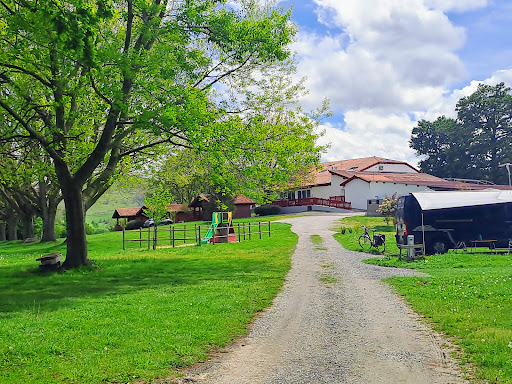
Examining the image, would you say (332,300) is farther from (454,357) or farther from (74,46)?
(74,46)

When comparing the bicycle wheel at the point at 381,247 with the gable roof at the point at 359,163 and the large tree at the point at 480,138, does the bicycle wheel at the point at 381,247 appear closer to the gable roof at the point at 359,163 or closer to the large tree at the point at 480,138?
the gable roof at the point at 359,163

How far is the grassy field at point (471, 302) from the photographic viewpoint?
644cm

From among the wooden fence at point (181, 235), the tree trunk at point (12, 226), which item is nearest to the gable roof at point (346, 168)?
the wooden fence at point (181, 235)

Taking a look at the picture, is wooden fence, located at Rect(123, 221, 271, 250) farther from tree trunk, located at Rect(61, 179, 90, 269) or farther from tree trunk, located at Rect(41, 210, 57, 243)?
tree trunk, located at Rect(61, 179, 90, 269)

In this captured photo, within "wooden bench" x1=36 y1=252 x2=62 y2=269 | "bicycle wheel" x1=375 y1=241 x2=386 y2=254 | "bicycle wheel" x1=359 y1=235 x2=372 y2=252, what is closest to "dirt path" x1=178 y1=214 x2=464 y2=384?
"wooden bench" x1=36 y1=252 x2=62 y2=269

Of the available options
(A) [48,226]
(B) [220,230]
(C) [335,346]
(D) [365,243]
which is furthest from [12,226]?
(C) [335,346]

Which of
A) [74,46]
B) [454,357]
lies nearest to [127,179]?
[74,46]

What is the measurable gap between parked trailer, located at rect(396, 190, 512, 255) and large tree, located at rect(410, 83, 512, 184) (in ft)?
226

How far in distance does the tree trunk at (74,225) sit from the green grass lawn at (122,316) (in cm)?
60

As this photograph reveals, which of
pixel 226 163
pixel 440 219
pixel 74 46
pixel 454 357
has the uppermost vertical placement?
pixel 74 46

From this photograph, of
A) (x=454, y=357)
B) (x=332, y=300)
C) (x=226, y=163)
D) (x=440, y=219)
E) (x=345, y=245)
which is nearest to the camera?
(x=454, y=357)

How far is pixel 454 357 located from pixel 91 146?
15.4 m

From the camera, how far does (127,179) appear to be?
27.5 meters

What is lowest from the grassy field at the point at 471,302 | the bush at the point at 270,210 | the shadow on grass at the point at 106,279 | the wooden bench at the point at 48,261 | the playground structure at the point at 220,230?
the grassy field at the point at 471,302
